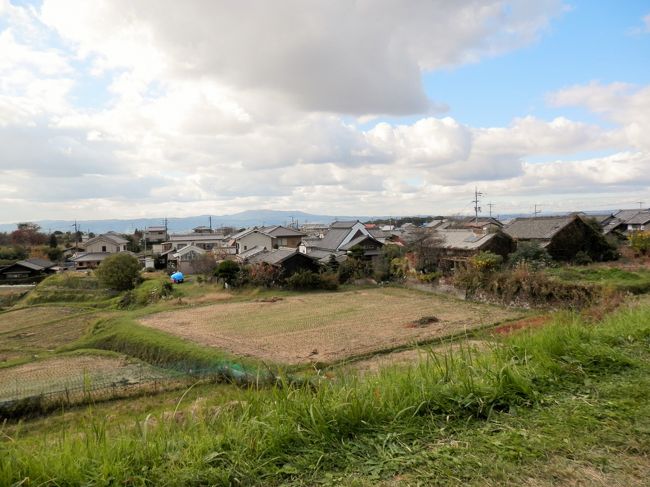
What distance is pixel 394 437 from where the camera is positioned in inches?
95.7

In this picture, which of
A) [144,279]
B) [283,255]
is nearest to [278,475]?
[283,255]

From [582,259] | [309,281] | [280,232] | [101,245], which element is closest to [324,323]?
[309,281]

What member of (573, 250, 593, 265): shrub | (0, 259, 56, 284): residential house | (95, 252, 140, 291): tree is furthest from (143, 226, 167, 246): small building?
(573, 250, 593, 265): shrub

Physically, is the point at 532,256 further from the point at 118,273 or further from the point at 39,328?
the point at 118,273

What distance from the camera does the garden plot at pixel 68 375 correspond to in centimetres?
1215

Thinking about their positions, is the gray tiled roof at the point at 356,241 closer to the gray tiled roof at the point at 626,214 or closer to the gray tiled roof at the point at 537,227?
the gray tiled roof at the point at 537,227

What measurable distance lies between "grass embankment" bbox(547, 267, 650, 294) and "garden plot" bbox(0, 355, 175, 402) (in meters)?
18.6

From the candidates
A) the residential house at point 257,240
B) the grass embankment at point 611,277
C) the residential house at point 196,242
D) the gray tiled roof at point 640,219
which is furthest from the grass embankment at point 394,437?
the residential house at point 196,242

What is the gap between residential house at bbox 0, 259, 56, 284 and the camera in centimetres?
4112

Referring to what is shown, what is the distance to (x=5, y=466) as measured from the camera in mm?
2027

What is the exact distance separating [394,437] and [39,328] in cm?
2773

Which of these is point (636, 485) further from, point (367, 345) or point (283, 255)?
point (283, 255)

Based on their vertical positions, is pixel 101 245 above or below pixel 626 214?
below

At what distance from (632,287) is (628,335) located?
55.4 feet
